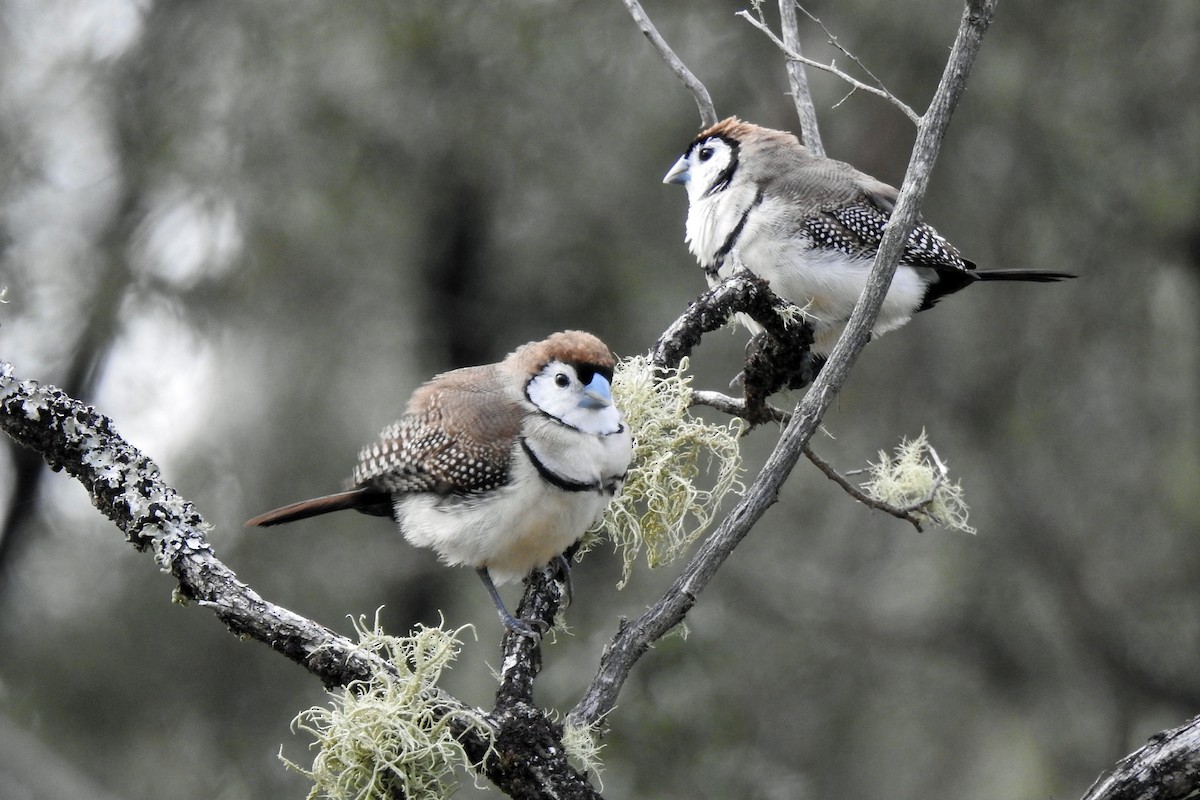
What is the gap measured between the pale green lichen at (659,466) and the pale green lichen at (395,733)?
2.80 feet

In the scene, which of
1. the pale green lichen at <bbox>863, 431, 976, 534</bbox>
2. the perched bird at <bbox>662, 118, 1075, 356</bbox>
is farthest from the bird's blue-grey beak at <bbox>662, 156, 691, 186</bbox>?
the pale green lichen at <bbox>863, 431, 976, 534</bbox>

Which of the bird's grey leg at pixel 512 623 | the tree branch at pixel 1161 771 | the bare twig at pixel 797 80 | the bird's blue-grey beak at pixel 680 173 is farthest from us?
the bird's blue-grey beak at pixel 680 173

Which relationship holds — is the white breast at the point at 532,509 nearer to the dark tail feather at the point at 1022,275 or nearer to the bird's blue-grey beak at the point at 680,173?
the bird's blue-grey beak at the point at 680,173

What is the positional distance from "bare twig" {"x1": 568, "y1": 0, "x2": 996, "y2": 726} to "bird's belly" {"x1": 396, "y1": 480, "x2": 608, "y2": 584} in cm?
40

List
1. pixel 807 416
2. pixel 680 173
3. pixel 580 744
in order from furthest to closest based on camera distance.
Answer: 1. pixel 680 173
2. pixel 807 416
3. pixel 580 744

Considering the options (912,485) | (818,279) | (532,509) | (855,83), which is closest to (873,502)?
(912,485)

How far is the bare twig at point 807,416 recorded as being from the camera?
8.30 ft

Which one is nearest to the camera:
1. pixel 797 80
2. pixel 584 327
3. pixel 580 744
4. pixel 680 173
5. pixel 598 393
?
pixel 580 744

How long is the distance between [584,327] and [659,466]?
303cm

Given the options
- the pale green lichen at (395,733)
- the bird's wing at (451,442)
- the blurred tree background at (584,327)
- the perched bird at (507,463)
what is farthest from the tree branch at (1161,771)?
the blurred tree background at (584,327)

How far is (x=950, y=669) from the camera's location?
7363mm

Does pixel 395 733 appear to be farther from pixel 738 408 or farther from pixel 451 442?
pixel 738 408

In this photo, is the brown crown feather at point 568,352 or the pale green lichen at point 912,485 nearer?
the brown crown feather at point 568,352

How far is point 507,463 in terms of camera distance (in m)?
3.07
